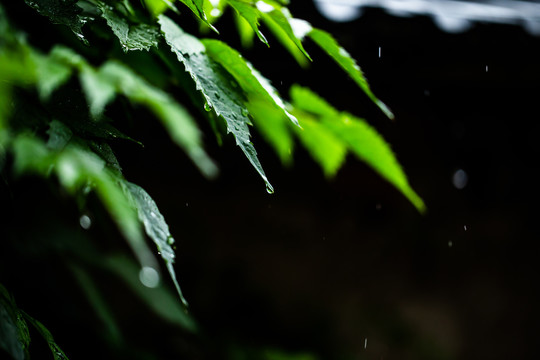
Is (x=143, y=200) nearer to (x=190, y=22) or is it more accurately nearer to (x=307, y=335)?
(x=190, y=22)

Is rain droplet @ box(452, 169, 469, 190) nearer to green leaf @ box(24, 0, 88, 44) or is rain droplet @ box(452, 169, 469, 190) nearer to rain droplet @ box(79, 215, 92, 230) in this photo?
rain droplet @ box(79, 215, 92, 230)

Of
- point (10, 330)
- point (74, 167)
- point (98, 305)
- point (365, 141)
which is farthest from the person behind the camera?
point (98, 305)

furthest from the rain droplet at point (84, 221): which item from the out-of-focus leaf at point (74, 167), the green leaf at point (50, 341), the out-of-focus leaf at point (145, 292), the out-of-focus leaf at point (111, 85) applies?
the green leaf at point (50, 341)

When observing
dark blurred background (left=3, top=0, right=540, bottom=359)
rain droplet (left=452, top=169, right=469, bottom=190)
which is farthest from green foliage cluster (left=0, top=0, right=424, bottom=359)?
rain droplet (left=452, top=169, right=469, bottom=190)

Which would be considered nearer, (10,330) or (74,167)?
(10,330)

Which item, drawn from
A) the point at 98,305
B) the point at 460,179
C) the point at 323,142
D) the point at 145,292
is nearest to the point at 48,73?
the point at 323,142

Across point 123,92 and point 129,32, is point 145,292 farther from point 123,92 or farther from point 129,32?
point 129,32

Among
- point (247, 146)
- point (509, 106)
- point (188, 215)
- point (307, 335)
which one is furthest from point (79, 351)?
point (509, 106)
